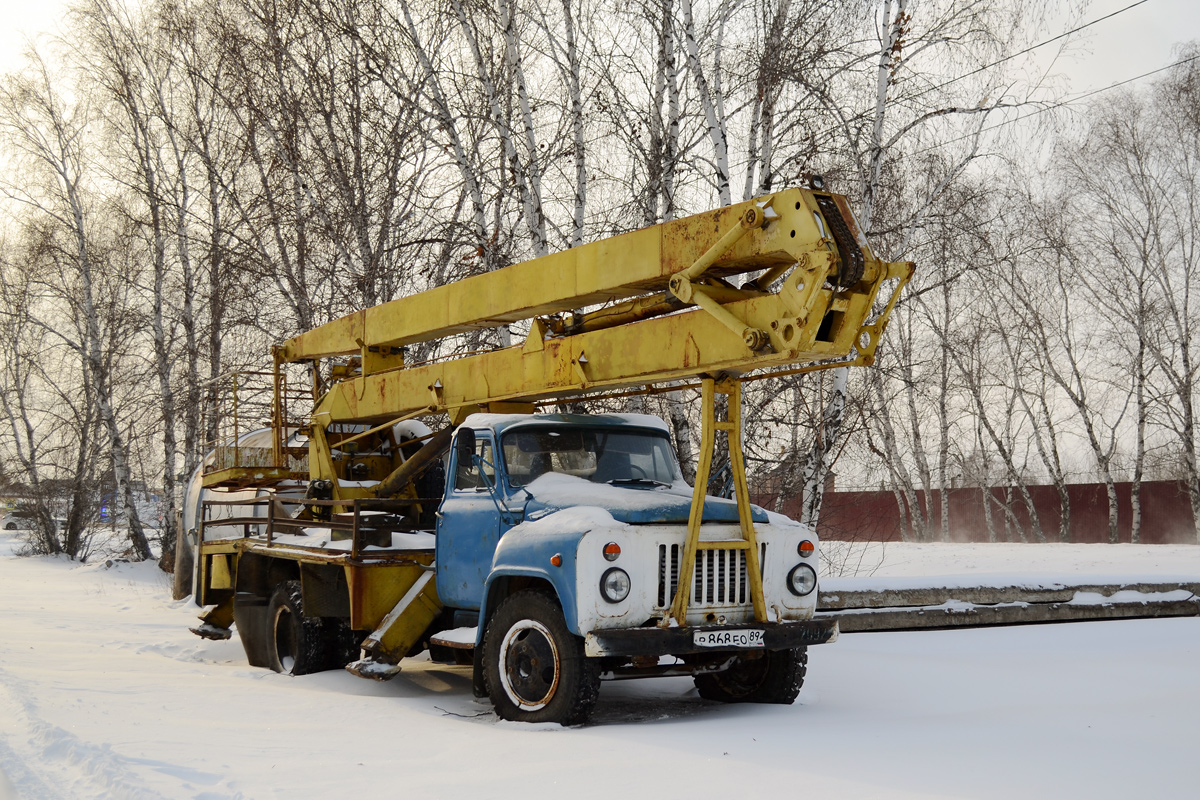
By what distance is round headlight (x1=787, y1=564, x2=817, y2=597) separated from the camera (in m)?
7.14

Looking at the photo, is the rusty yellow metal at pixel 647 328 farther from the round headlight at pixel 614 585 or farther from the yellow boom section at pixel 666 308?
the round headlight at pixel 614 585

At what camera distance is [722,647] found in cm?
651

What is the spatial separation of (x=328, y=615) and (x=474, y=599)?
1895mm

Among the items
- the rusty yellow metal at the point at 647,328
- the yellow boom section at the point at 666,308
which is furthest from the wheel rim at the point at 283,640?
the yellow boom section at the point at 666,308

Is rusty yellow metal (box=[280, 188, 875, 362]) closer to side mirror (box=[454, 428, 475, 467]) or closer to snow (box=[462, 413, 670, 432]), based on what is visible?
snow (box=[462, 413, 670, 432])

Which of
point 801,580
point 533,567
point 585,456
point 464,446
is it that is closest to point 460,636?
point 533,567

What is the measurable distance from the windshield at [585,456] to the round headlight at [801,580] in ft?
4.21

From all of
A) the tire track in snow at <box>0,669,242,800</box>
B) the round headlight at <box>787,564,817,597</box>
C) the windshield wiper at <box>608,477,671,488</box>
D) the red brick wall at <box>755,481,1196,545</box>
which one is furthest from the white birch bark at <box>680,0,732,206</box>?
the red brick wall at <box>755,481,1196,545</box>

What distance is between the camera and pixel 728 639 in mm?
6516

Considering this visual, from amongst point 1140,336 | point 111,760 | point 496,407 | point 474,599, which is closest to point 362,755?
point 111,760

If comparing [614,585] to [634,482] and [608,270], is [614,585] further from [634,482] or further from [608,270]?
[608,270]

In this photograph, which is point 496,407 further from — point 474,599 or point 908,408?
point 908,408

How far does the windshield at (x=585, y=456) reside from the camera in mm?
7727

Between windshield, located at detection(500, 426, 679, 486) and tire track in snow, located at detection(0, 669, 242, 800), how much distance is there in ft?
10.5
